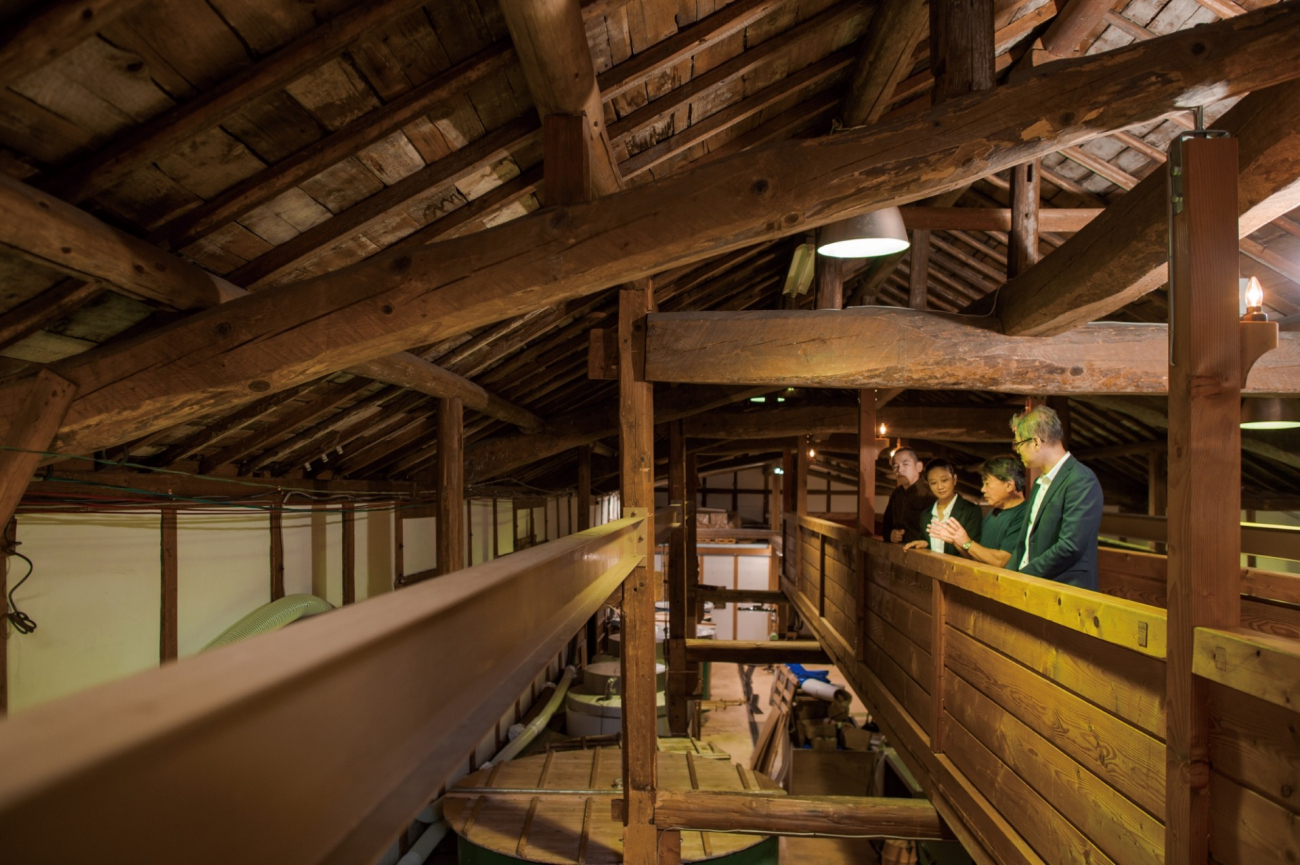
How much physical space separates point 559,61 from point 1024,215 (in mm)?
3612

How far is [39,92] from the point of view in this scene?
1882mm

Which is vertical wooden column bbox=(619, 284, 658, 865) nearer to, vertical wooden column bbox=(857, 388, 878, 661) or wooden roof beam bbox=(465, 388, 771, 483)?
vertical wooden column bbox=(857, 388, 878, 661)

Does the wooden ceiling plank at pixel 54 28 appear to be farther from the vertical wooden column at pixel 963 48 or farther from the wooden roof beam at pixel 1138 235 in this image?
the wooden roof beam at pixel 1138 235

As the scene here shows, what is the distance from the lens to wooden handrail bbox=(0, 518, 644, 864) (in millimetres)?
356

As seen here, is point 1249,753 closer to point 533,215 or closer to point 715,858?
point 533,215

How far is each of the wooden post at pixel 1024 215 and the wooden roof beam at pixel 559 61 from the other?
123 inches

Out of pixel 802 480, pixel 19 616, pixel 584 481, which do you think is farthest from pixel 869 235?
pixel 584 481

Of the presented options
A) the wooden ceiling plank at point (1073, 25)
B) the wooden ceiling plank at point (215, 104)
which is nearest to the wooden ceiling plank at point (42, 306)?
the wooden ceiling plank at point (215, 104)

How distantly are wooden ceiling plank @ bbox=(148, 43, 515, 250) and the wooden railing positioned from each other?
8.20 feet

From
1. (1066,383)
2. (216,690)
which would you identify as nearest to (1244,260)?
(1066,383)

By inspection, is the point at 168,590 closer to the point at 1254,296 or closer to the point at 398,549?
the point at 398,549

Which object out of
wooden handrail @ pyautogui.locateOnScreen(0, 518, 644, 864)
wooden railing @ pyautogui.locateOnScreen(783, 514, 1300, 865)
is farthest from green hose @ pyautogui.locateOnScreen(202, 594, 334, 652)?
wooden handrail @ pyautogui.locateOnScreen(0, 518, 644, 864)

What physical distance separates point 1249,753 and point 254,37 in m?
3.03

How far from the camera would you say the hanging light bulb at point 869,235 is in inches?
151
